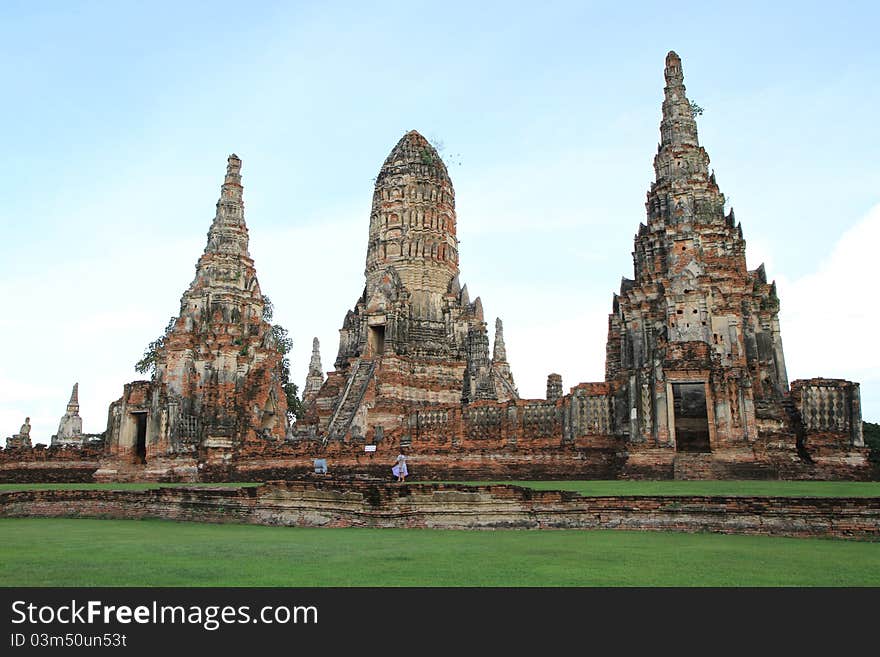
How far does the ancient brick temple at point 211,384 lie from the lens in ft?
94.2

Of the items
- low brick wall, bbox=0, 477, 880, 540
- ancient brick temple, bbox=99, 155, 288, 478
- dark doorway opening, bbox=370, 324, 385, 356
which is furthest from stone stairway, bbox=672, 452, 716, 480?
dark doorway opening, bbox=370, 324, 385, 356

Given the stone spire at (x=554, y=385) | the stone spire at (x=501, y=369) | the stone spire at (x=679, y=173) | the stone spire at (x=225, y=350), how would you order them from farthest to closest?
the stone spire at (x=501, y=369)
the stone spire at (x=554, y=385)
the stone spire at (x=225, y=350)
the stone spire at (x=679, y=173)

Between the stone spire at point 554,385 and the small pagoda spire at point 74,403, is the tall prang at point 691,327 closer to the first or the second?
the stone spire at point 554,385

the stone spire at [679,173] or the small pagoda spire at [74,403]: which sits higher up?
the stone spire at [679,173]

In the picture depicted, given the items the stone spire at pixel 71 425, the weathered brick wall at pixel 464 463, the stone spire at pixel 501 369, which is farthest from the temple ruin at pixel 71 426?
the stone spire at pixel 501 369

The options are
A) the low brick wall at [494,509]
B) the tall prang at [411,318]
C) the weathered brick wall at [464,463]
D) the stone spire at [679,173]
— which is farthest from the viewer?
the tall prang at [411,318]

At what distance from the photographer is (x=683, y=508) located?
12227mm

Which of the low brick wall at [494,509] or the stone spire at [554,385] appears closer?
the low brick wall at [494,509]

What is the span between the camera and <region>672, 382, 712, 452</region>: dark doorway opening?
922 inches

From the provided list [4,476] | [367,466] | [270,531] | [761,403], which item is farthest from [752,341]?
[4,476]

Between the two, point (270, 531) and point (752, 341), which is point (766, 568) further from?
point (752, 341)

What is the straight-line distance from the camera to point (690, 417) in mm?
24281

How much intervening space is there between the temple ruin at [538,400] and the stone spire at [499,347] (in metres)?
3.12
